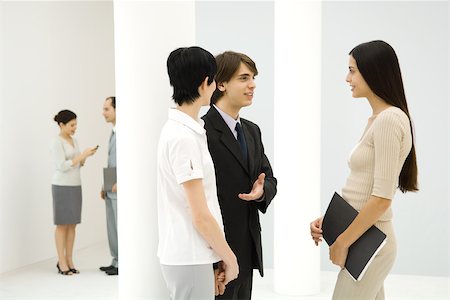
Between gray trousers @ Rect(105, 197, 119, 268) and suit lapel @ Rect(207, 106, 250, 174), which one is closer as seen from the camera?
suit lapel @ Rect(207, 106, 250, 174)

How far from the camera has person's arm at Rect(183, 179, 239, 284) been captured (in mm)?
2340

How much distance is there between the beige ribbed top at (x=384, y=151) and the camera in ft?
8.21

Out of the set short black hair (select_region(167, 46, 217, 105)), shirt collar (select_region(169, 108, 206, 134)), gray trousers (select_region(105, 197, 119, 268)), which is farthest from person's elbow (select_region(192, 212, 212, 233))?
gray trousers (select_region(105, 197, 119, 268))

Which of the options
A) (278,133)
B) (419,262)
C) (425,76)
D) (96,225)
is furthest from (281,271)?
(96,225)

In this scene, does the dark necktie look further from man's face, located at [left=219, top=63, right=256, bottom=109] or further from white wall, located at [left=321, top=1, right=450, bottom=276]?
white wall, located at [left=321, top=1, right=450, bottom=276]

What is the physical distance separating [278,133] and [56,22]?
3.55m

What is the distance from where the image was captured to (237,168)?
2.93 metres

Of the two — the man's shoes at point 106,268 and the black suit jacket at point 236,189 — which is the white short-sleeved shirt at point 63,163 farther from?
the black suit jacket at point 236,189

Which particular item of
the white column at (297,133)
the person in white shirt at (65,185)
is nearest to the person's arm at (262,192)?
the white column at (297,133)

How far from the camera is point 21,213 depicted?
7.04 meters

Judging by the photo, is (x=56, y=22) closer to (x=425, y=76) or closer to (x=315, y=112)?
(x=315, y=112)

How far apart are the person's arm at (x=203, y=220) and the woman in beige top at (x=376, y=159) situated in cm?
54

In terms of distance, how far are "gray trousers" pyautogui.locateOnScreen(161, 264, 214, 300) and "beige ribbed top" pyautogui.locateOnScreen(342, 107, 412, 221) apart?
2.38ft

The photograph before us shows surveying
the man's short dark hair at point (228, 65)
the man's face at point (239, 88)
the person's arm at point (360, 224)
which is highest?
the man's short dark hair at point (228, 65)
